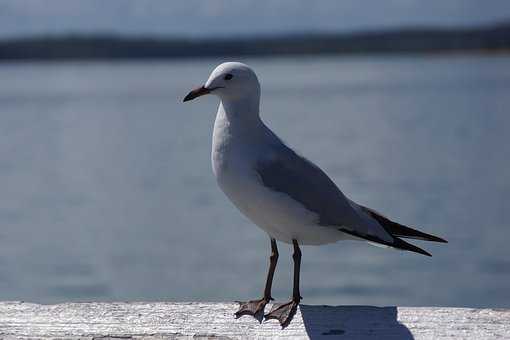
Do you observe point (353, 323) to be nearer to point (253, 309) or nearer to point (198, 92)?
point (253, 309)

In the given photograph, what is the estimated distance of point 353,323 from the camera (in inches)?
150

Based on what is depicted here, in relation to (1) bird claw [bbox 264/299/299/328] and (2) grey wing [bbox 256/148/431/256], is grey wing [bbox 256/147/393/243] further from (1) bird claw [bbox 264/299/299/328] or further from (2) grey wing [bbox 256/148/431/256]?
(1) bird claw [bbox 264/299/299/328]

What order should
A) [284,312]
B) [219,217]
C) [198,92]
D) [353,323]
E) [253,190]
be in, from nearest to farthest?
[353,323], [284,312], [253,190], [198,92], [219,217]

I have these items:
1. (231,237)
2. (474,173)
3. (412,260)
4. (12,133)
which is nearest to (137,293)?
(231,237)

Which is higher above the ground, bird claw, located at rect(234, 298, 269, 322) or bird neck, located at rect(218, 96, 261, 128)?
bird neck, located at rect(218, 96, 261, 128)

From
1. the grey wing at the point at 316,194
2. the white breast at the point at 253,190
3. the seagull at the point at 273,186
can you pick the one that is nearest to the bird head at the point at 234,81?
the seagull at the point at 273,186

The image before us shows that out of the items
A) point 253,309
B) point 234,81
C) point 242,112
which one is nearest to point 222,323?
point 253,309

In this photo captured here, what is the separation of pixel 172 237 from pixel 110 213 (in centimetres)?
322

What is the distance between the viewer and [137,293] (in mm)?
12992

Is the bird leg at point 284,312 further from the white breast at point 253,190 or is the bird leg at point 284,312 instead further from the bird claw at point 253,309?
the white breast at point 253,190

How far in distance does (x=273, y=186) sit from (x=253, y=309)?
0.58 meters

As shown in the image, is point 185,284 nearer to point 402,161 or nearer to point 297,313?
point 297,313

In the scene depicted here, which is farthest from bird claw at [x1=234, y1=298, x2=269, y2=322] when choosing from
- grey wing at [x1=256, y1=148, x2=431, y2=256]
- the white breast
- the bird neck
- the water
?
the water

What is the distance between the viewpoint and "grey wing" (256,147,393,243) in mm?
4375
